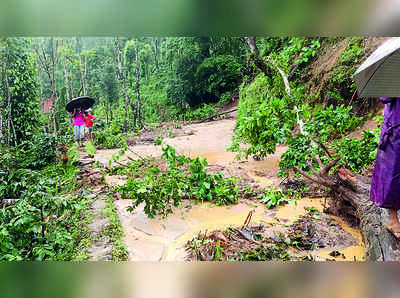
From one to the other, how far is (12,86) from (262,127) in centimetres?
158

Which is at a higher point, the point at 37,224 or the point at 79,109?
the point at 79,109

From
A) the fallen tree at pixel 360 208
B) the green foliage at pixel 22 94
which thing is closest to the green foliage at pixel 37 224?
the green foliage at pixel 22 94

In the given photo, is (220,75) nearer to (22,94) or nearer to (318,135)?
(318,135)

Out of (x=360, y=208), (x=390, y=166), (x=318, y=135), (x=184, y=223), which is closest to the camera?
(x=390, y=166)

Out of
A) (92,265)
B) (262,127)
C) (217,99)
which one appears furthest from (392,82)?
(92,265)

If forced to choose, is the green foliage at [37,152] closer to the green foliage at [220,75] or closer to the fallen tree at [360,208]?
the green foliage at [220,75]

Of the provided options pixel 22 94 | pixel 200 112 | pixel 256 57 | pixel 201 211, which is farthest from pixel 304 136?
pixel 22 94

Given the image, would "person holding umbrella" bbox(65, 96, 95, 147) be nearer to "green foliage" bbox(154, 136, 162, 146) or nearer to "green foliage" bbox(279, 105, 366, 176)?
"green foliage" bbox(154, 136, 162, 146)

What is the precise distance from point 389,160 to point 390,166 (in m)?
0.03

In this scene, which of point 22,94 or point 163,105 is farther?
A: point 163,105

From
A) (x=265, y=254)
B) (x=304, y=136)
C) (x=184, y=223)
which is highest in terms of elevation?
(x=304, y=136)

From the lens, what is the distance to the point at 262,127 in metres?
1.90

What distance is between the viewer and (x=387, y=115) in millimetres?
1488

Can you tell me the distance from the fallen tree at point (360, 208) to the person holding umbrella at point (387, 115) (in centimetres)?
7
